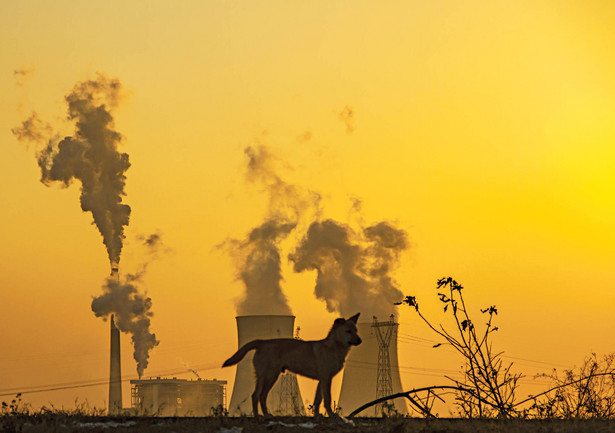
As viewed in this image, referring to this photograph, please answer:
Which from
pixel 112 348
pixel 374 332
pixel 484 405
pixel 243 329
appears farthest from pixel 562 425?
pixel 112 348

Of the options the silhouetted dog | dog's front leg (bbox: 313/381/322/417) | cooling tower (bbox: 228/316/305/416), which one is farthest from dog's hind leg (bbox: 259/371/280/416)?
cooling tower (bbox: 228/316/305/416)

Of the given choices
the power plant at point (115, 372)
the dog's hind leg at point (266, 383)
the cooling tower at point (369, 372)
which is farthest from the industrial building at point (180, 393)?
the dog's hind leg at point (266, 383)

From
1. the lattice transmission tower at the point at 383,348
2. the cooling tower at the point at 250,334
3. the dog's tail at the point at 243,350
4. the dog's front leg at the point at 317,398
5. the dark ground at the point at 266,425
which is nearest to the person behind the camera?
the dark ground at the point at 266,425

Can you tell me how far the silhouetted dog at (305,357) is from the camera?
31.0ft

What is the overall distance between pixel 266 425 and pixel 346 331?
166 centimetres

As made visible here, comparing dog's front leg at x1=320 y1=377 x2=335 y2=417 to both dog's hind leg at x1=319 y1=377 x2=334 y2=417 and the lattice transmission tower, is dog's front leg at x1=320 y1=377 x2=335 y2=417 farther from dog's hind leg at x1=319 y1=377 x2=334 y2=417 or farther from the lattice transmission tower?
the lattice transmission tower

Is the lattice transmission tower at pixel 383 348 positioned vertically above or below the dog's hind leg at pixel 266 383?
above

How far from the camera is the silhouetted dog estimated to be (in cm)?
944

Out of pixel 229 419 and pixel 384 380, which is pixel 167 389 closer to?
pixel 384 380

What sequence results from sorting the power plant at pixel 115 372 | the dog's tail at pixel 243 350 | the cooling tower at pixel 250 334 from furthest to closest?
the power plant at pixel 115 372 < the cooling tower at pixel 250 334 < the dog's tail at pixel 243 350

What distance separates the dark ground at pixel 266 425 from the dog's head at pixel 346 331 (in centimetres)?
84

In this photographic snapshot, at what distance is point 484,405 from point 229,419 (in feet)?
9.63

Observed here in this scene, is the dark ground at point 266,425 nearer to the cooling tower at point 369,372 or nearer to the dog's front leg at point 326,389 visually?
the dog's front leg at point 326,389

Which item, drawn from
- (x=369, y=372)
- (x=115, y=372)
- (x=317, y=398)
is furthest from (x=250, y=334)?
(x=317, y=398)
